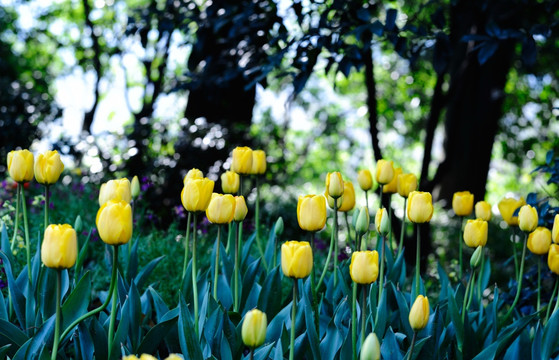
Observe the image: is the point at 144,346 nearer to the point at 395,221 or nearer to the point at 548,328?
the point at 548,328

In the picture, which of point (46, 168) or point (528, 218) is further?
point (528, 218)

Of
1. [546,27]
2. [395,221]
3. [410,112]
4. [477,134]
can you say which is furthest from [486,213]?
[410,112]

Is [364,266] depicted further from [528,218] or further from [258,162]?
[258,162]

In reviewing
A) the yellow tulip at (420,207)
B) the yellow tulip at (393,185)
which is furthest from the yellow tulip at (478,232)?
the yellow tulip at (393,185)

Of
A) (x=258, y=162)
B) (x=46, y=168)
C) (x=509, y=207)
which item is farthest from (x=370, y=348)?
(x=509, y=207)

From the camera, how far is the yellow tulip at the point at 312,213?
1.74 metres

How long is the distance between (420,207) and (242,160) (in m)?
0.76

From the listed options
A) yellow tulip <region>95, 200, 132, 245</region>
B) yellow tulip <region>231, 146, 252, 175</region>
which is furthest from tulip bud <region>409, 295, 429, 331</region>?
yellow tulip <region>231, 146, 252, 175</region>

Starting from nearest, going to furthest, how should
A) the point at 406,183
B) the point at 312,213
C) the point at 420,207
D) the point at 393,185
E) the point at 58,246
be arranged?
1. the point at 58,246
2. the point at 312,213
3. the point at 420,207
4. the point at 406,183
5. the point at 393,185

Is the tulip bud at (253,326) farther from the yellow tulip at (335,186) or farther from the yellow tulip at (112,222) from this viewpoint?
the yellow tulip at (335,186)

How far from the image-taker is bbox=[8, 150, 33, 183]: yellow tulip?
199cm

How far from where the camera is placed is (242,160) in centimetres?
234

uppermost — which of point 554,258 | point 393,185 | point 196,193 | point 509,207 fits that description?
point 196,193

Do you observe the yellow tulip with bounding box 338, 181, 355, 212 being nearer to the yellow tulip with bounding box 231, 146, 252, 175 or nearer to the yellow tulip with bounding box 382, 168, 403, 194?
the yellow tulip with bounding box 382, 168, 403, 194
